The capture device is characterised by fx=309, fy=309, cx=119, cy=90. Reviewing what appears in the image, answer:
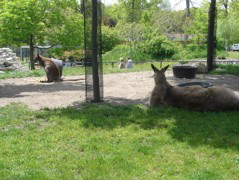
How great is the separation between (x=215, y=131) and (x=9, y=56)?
1752 centimetres

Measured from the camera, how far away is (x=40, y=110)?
8.41 m

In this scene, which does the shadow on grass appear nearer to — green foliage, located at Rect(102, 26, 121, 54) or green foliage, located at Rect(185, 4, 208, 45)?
green foliage, located at Rect(102, 26, 121, 54)

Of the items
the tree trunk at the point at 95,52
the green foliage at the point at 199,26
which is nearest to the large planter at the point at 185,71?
the tree trunk at the point at 95,52

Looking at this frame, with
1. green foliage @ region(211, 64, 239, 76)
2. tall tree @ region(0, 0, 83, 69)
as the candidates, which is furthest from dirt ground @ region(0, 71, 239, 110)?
tall tree @ region(0, 0, 83, 69)

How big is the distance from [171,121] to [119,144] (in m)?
1.81

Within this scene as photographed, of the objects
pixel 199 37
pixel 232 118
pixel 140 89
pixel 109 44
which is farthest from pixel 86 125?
pixel 199 37

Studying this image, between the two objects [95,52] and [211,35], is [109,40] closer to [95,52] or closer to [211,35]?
[211,35]

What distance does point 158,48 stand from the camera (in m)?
34.4

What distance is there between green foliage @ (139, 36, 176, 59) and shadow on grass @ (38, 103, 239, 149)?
26.6 m

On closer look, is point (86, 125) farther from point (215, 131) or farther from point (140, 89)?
point (140, 89)

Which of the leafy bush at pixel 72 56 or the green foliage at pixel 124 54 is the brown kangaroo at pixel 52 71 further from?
the green foliage at pixel 124 54

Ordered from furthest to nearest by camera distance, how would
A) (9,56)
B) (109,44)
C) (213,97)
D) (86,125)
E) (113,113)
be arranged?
(109,44)
(9,56)
(113,113)
(213,97)
(86,125)

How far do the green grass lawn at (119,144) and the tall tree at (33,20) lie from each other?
40.8ft

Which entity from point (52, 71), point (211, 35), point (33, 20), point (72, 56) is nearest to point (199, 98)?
point (52, 71)
